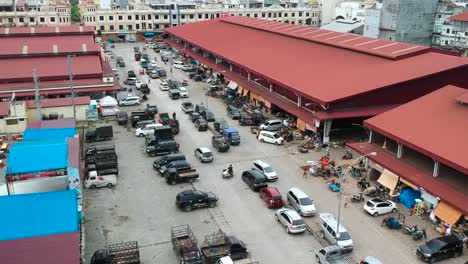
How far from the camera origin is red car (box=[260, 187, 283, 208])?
28.9m

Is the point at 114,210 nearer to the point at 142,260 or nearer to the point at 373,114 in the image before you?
the point at 142,260

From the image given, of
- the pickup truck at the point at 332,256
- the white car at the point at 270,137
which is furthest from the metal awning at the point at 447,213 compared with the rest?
the white car at the point at 270,137

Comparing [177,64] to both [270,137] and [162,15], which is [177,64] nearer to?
[270,137]

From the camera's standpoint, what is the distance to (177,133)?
4325cm

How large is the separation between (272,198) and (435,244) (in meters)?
9.38

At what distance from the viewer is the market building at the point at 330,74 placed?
3969 cm

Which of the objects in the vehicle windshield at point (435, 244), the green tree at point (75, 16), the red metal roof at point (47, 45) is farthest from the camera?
the green tree at point (75, 16)

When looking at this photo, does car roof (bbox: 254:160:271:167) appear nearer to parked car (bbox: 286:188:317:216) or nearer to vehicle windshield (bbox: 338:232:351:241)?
parked car (bbox: 286:188:317:216)

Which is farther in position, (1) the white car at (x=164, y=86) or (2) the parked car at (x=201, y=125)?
(1) the white car at (x=164, y=86)

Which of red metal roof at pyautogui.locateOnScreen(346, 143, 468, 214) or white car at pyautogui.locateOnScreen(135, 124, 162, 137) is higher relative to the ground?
red metal roof at pyautogui.locateOnScreen(346, 143, 468, 214)

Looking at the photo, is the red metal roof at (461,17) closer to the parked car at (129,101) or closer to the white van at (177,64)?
the white van at (177,64)

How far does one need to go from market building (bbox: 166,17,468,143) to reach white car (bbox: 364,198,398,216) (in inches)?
437

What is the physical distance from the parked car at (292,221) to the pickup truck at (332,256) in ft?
8.34

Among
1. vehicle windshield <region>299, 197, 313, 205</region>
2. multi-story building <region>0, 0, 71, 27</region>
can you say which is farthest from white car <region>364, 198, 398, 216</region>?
multi-story building <region>0, 0, 71, 27</region>
